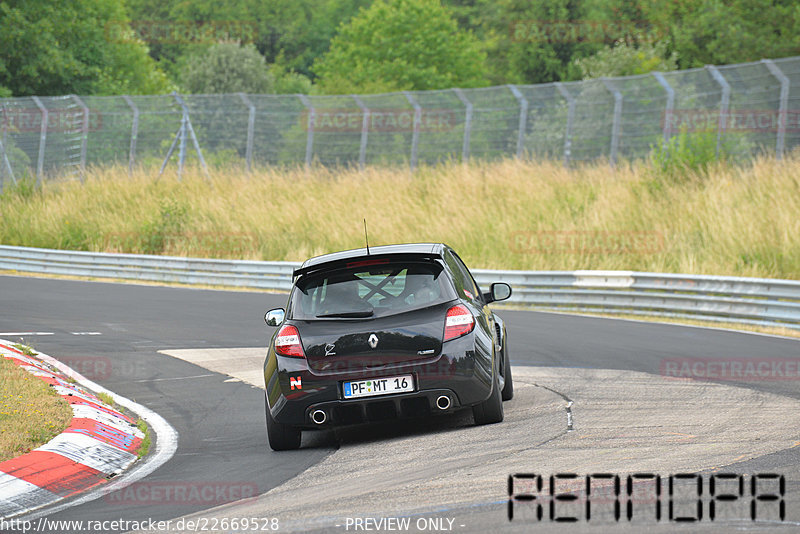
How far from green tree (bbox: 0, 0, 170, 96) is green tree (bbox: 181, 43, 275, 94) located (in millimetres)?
6232

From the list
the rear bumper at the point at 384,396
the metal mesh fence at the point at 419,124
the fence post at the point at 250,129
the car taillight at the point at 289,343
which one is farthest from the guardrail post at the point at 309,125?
the rear bumper at the point at 384,396

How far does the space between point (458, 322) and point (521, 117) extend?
20.9 metres

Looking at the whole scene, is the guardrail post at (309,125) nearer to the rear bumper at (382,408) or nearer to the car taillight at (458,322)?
the car taillight at (458,322)

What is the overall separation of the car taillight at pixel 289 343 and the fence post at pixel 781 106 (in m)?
17.6

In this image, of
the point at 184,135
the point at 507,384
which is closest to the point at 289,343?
the point at 507,384

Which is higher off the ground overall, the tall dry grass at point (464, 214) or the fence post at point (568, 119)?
the fence post at point (568, 119)

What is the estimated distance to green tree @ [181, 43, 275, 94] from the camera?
2682 inches

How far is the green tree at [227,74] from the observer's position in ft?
224

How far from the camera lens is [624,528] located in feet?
17.2

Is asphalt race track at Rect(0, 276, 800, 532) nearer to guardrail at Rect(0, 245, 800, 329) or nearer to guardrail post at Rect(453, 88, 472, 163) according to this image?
guardrail at Rect(0, 245, 800, 329)

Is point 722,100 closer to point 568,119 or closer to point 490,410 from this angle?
point 568,119

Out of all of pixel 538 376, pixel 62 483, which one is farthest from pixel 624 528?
pixel 538 376

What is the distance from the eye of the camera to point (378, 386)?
8.05m

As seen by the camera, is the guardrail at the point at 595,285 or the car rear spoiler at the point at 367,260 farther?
the guardrail at the point at 595,285
